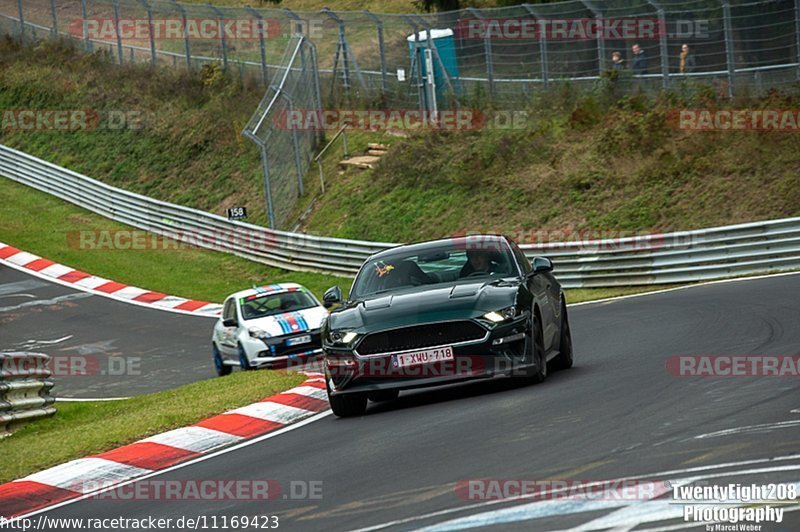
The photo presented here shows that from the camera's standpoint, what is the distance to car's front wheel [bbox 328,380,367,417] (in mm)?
11422

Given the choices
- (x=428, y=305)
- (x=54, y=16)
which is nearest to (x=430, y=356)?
(x=428, y=305)

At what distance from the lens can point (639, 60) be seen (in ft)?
99.9

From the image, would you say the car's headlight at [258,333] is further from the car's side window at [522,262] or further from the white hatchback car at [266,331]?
the car's side window at [522,262]

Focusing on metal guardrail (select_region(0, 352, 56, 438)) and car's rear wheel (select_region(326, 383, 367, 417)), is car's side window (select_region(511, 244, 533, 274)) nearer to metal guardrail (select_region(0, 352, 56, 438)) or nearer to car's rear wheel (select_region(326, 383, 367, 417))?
car's rear wheel (select_region(326, 383, 367, 417))

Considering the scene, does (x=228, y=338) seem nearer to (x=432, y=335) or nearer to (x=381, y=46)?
(x=432, y=335)

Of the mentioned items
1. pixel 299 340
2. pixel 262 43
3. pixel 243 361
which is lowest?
pixel 243 361

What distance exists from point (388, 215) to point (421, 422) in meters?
23.3

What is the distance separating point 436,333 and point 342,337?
880 mm

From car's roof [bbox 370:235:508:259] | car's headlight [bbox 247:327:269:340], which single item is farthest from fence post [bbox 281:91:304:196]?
car's roof [bbox 370:235:508:259]

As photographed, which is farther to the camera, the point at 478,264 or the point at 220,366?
the point at 220,366

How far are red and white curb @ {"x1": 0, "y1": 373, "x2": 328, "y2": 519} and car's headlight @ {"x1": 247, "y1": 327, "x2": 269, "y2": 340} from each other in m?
6.17

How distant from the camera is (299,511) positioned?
729 centimetres

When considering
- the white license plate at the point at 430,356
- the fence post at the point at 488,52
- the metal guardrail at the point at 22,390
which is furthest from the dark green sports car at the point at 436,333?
the fence post at the point at 488,52

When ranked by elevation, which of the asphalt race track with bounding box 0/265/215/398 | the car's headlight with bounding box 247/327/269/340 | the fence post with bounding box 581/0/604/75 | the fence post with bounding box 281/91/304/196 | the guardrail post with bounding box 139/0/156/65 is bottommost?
the asphalt race track with bounding box 0/265/215/398
